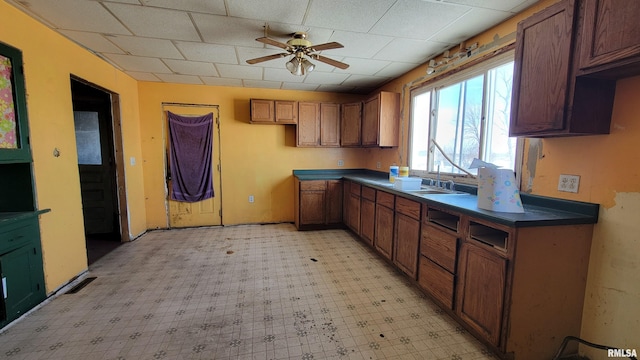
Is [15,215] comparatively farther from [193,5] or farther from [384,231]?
[384,231]

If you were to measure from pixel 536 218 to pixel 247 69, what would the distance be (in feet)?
11.2

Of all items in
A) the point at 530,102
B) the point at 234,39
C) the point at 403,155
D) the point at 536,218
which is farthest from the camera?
the point at 403,155

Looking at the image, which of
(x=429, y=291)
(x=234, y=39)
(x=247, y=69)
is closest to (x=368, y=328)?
(x=429, y=291)

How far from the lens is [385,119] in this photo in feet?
12.4

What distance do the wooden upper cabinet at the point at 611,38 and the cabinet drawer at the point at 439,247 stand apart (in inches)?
49.7

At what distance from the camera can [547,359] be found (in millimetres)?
1638

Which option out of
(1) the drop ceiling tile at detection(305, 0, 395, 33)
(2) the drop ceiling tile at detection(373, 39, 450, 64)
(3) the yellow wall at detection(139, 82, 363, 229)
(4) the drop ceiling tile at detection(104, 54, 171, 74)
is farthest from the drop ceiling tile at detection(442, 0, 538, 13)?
(4) the drop ceiling tile at detection(104, 54, 171, 74)

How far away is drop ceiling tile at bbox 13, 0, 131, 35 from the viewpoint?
6.45 ft

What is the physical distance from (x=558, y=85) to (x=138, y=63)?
13.7ft

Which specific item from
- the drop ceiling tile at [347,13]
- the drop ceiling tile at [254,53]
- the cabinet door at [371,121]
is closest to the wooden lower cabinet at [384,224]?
the cabinet door at [371,121]

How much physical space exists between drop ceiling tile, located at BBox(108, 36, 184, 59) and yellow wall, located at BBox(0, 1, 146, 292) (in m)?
0.47

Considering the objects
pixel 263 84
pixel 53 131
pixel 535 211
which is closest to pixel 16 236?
pixel 53 131

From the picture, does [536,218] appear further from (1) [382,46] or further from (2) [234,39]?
(2) [234,39]

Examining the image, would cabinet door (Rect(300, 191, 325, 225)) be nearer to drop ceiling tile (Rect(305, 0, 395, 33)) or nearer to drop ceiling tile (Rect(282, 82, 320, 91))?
drop ceiling tile (Rect(282, 82, 320, 91))
